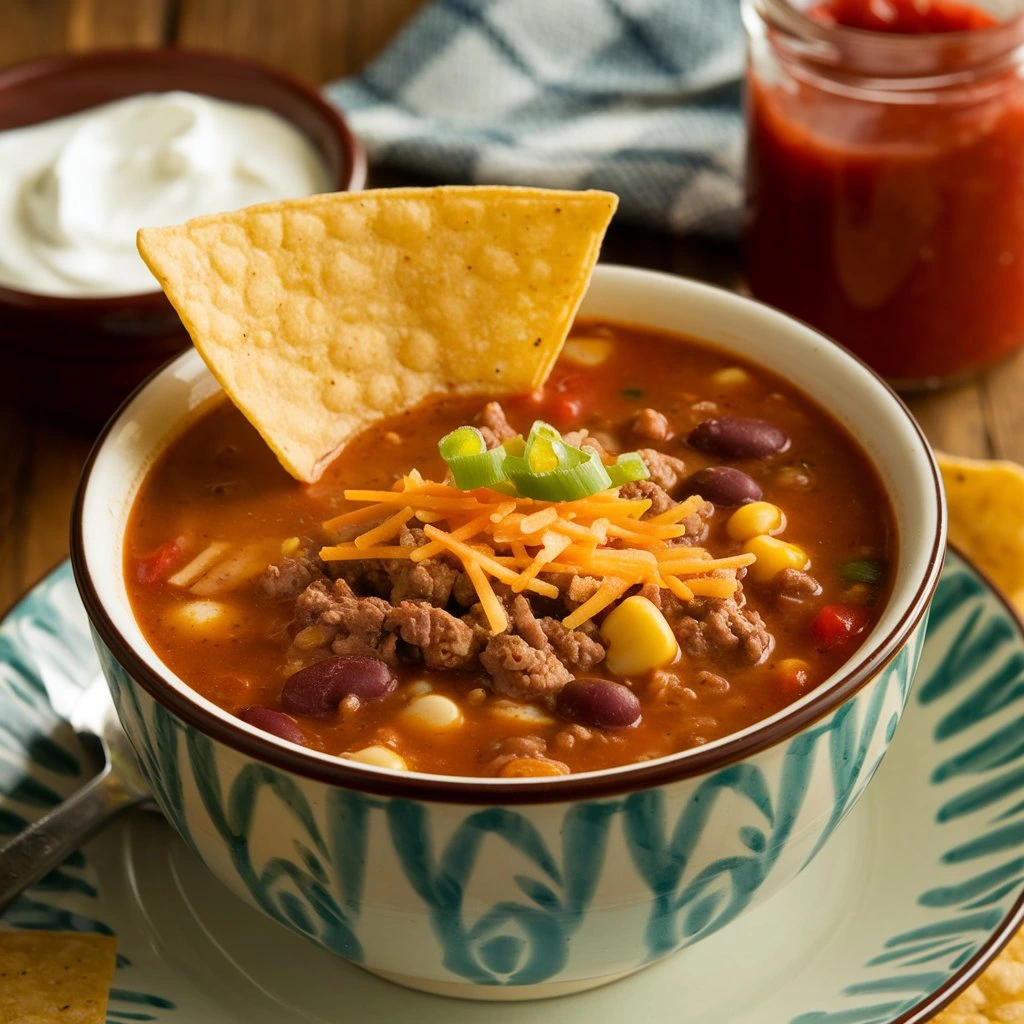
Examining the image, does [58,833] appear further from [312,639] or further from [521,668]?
[521,668]

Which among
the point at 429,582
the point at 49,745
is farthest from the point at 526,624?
the point at 49,745

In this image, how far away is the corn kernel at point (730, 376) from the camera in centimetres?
331

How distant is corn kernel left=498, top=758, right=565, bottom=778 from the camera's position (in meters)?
2.40

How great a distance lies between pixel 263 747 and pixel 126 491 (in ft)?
2.76

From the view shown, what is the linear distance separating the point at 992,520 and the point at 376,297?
1.60 metres

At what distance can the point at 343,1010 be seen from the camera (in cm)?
280

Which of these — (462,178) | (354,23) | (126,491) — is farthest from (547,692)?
(354,23)

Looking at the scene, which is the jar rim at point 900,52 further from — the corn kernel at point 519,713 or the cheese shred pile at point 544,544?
the corn kernel at point 519,713

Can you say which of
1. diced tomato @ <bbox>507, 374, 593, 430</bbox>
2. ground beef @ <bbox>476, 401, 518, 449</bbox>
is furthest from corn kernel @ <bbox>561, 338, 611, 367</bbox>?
ground beef @ <bbox>476, 401, 518, 449</bbox>

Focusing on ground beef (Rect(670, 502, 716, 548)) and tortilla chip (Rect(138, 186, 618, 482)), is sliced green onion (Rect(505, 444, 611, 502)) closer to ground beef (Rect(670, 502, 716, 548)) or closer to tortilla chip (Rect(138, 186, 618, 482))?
ground beef (Rect(670, 502, 716, 548))

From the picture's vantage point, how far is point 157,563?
2895mm

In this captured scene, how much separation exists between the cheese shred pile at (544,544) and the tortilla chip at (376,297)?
0.39m

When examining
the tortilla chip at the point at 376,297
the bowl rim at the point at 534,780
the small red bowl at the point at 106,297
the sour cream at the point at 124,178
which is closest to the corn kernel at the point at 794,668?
the bowl rim at the point at 534,780

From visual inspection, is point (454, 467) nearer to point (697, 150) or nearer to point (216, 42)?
point (697, 150)
